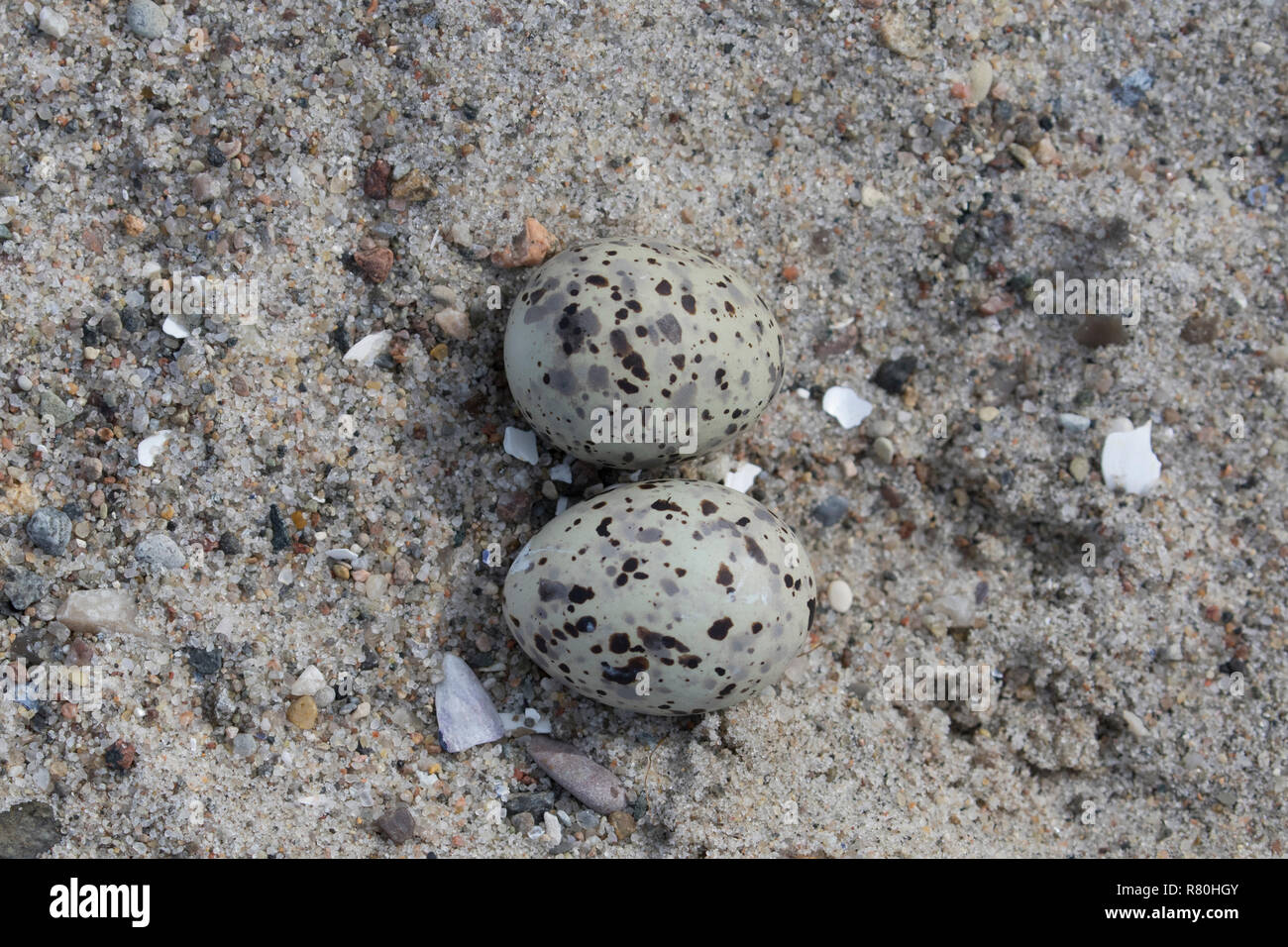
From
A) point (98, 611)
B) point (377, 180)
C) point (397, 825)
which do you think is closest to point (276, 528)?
point (98, 611)

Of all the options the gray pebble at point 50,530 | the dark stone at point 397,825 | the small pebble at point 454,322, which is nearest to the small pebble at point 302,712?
the dark stone at point 397,825

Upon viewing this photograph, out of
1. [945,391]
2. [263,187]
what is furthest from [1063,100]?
[263,187]

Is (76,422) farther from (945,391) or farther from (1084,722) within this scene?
(1084,722)

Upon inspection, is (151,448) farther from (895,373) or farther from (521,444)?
(895,373)

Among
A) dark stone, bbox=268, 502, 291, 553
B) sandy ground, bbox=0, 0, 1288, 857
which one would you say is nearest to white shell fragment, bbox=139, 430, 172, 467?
sandy ground, bbox=0, 0, 1288, 857

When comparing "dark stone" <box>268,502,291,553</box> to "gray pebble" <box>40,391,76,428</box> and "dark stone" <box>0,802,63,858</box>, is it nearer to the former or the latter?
"gray pebble" <box>40,391,76,428</box>

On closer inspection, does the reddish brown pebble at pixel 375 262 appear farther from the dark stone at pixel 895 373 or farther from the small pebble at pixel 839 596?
the small pebble at pixel 839 596
